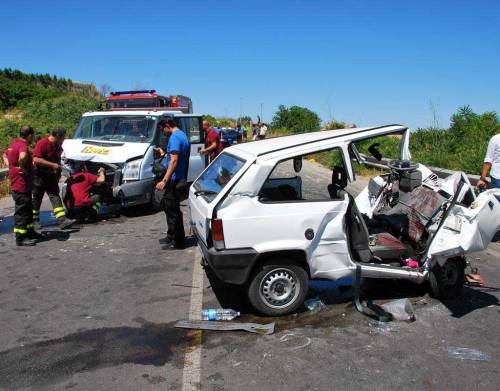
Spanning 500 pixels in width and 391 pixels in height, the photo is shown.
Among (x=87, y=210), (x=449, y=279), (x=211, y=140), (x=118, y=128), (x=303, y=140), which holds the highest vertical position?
(x=118, y=128)

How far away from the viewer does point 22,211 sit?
285 inches

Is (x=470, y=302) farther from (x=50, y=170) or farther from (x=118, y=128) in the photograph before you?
(x=118, y=128)

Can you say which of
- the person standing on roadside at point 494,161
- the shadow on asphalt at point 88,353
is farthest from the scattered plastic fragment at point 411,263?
the person standing on roadside at point 494,161

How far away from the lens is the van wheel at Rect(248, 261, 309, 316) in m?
4.54

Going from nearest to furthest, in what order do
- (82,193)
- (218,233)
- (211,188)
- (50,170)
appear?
(218,233), (211,188), (50,170), (82,193)

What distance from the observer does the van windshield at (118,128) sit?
9.80 m

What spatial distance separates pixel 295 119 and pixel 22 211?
113ft

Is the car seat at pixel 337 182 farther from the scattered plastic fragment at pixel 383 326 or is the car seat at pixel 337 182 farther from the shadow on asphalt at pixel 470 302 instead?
the shadow on asphalt at pixel 470 302

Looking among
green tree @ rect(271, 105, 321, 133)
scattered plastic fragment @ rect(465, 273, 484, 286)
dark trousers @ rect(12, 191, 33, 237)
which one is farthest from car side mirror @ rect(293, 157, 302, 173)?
green tree @ rect(271, 105, 321, 133)

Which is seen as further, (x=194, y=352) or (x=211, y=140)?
(x=211, y=140)

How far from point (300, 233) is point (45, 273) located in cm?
355

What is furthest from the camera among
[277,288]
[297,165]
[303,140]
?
[297,165]

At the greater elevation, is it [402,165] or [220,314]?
[402,165]

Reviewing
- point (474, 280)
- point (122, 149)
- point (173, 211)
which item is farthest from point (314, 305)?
point (122, 149)
